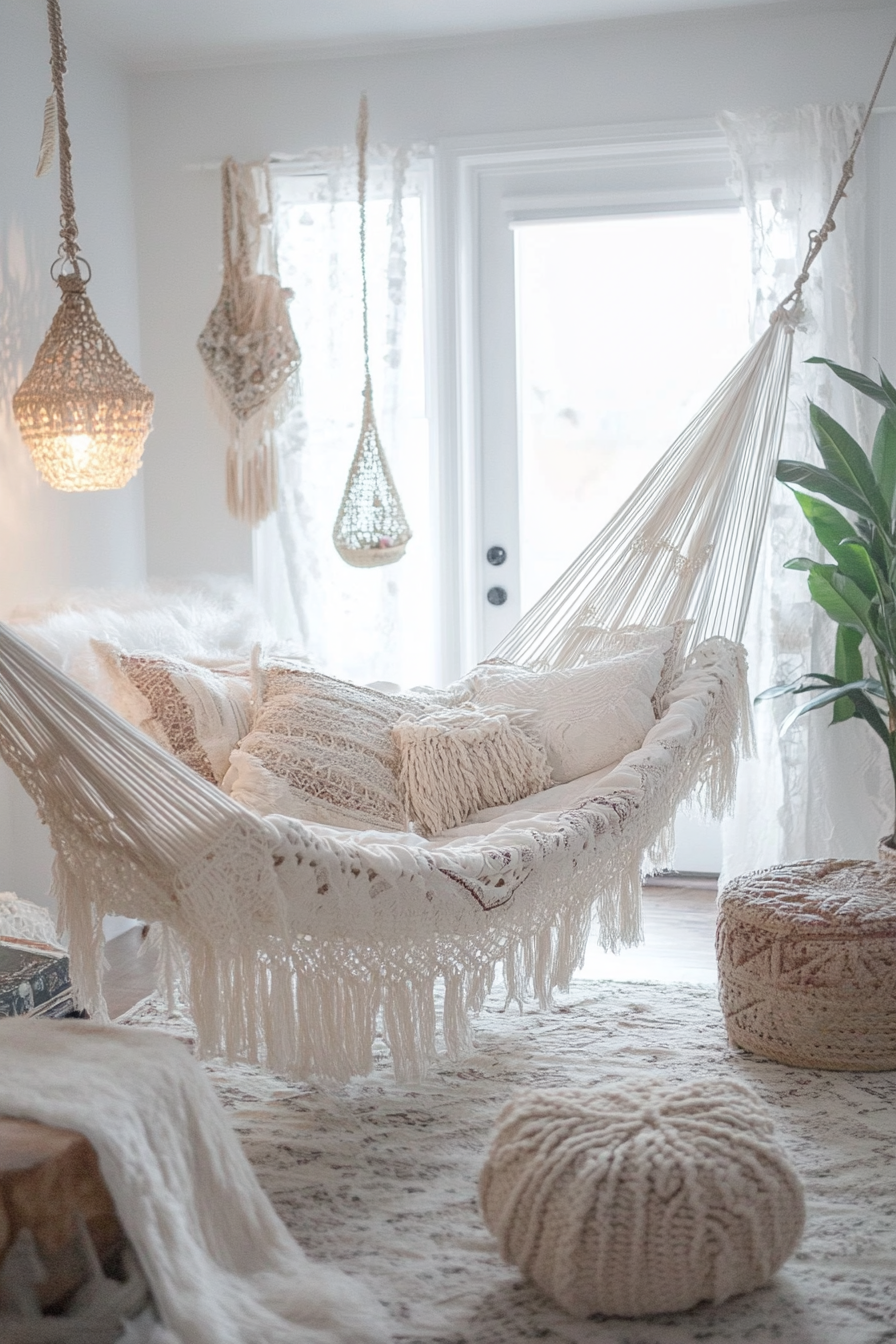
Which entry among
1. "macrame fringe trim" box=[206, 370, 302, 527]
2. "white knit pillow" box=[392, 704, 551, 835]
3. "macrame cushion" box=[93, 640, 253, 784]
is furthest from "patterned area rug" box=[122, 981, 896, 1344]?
"macrame fringe trim" box=[206, 370, 302, 527]

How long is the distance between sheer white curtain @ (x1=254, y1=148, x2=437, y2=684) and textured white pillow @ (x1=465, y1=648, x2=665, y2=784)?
39.6 inches

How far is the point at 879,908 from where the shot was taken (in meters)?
2.10

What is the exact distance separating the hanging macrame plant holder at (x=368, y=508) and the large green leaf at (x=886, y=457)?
1102 millimetres

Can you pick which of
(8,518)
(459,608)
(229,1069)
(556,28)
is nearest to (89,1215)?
(229,1069)

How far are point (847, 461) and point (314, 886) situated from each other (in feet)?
5.61

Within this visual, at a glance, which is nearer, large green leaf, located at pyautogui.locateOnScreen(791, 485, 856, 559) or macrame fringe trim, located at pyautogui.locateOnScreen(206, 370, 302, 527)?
large green leaf, located at pyautogui.locateOnScreen(791, 485, 856, 559)

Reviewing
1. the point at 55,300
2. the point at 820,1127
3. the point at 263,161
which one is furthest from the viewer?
the point at 263,161

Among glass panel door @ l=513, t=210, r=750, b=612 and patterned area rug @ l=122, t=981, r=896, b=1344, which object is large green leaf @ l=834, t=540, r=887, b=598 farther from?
patterned area rug @ l=122, t=981, r=896, b=1344

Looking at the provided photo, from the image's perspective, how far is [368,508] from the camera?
10.6ft

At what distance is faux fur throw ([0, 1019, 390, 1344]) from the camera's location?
1.32 meters

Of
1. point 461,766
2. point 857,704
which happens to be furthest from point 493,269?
point 461,766

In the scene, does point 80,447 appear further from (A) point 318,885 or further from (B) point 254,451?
(A) point 318,885

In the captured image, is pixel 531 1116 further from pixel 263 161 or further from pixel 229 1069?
pixel 263 161

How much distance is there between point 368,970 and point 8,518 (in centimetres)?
169
